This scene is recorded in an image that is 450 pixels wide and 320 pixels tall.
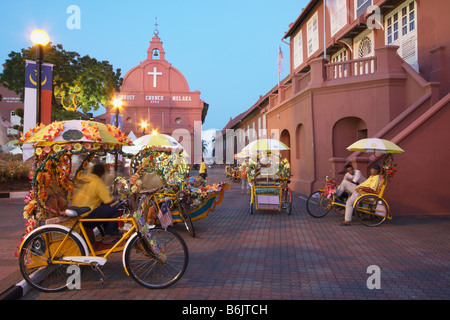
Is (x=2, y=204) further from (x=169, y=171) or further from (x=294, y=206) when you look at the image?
(x=294, y=206)

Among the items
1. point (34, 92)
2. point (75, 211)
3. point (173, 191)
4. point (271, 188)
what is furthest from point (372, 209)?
point (34, 92)

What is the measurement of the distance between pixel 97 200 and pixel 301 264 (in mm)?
3336

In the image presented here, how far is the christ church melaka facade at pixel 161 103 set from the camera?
140 ft

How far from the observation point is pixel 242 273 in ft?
17.6

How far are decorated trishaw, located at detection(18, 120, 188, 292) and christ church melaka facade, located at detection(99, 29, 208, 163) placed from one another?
37.1m

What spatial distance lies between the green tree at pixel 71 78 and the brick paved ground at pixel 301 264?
13883 mm

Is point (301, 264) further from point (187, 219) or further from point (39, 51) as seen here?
point (39, 51)

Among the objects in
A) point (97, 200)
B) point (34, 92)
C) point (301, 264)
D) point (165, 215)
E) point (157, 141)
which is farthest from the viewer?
point (157, 141)

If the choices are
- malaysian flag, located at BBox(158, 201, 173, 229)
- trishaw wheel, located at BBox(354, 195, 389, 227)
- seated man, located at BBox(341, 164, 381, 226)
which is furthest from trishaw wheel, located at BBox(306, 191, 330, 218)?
malaysian flag, located at BBox(158, 201, 173, 229)

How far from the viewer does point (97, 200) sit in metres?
5.42

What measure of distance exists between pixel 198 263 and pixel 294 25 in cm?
2128

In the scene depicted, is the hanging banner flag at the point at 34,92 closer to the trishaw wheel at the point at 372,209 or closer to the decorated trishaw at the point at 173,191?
the decorated trishaw at the point at 173,191

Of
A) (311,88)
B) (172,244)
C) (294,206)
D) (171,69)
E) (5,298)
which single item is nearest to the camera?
(5,298)

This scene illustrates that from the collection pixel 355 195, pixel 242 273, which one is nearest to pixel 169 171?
pixel 242 273
